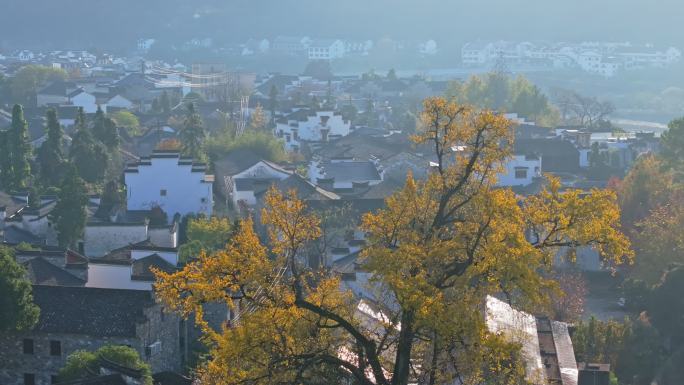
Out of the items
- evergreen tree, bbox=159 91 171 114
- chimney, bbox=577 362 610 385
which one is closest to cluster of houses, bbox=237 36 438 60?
evergreen tree, bbox=159 91 171 114

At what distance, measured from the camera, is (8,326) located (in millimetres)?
14219

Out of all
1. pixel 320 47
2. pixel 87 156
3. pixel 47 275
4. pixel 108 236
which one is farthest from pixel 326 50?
pixel 47 275

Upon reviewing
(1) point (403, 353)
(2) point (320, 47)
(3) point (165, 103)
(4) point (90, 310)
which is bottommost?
(2) point (320, 47)

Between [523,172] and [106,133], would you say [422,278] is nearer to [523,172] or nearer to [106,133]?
[523,172]

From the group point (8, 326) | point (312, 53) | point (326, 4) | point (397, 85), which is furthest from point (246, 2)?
point (8, 326)

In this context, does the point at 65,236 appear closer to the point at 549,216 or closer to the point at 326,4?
the point at 549,216

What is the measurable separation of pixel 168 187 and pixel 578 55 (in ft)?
189

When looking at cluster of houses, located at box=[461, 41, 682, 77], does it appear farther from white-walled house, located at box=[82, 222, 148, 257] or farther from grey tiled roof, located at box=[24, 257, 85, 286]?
grey tiled roof, located at box=[24, 257, 85, 286]

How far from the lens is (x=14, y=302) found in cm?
1427

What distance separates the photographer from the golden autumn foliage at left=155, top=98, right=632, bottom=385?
8.40m

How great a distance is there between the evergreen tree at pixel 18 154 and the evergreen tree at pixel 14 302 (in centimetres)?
1202

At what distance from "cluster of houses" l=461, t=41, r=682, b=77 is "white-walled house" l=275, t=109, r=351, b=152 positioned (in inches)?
1567

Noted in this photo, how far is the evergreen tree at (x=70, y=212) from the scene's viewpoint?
21344 millimetres

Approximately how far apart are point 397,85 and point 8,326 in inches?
1695
